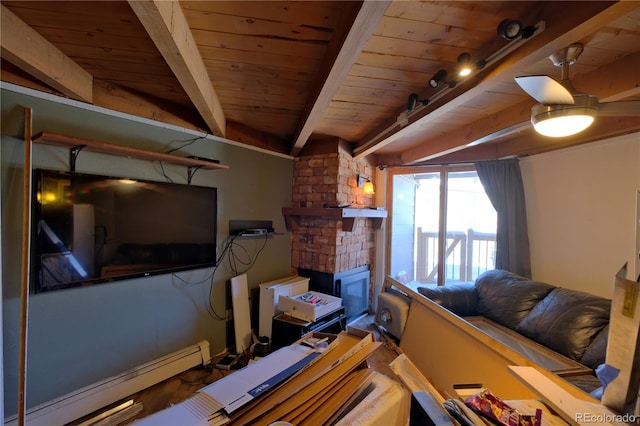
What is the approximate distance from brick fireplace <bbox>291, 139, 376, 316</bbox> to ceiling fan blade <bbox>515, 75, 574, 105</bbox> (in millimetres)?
1971

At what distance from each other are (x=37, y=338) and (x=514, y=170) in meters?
4.58

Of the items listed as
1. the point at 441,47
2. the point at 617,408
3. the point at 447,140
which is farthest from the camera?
the point at 447,140

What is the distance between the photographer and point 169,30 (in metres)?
1.14

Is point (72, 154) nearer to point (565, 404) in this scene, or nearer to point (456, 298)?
point (565, 404)

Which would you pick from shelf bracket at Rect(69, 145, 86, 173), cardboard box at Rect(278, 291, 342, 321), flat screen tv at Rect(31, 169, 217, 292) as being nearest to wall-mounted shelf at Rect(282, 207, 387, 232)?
cardboard box at Rect(278, 291, 342, 321)

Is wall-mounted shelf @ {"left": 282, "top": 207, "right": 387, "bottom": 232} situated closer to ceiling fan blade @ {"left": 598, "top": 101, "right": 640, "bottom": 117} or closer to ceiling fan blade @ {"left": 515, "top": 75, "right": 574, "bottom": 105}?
ceiling fan blade @ {"left": 515, "top": 75, "right": 574, "bottom": 105}

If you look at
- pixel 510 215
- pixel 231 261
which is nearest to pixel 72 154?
pixel 231 261

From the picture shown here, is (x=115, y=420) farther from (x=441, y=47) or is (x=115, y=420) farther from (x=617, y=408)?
(x=441, y=47)

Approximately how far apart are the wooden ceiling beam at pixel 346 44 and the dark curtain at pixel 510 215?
101 inches

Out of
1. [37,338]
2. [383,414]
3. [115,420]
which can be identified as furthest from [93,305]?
[383,414]

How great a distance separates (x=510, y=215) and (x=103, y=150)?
158 inches

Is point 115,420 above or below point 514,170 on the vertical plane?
below

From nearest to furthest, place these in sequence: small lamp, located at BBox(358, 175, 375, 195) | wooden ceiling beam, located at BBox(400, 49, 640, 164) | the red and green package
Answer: the red and green package < wooden ceiling beam, located at BBox(400, 49, 640, 164) < small lamp, located at BBox(358, 175, 375, 195)

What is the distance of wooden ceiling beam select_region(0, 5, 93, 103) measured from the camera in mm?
1320
